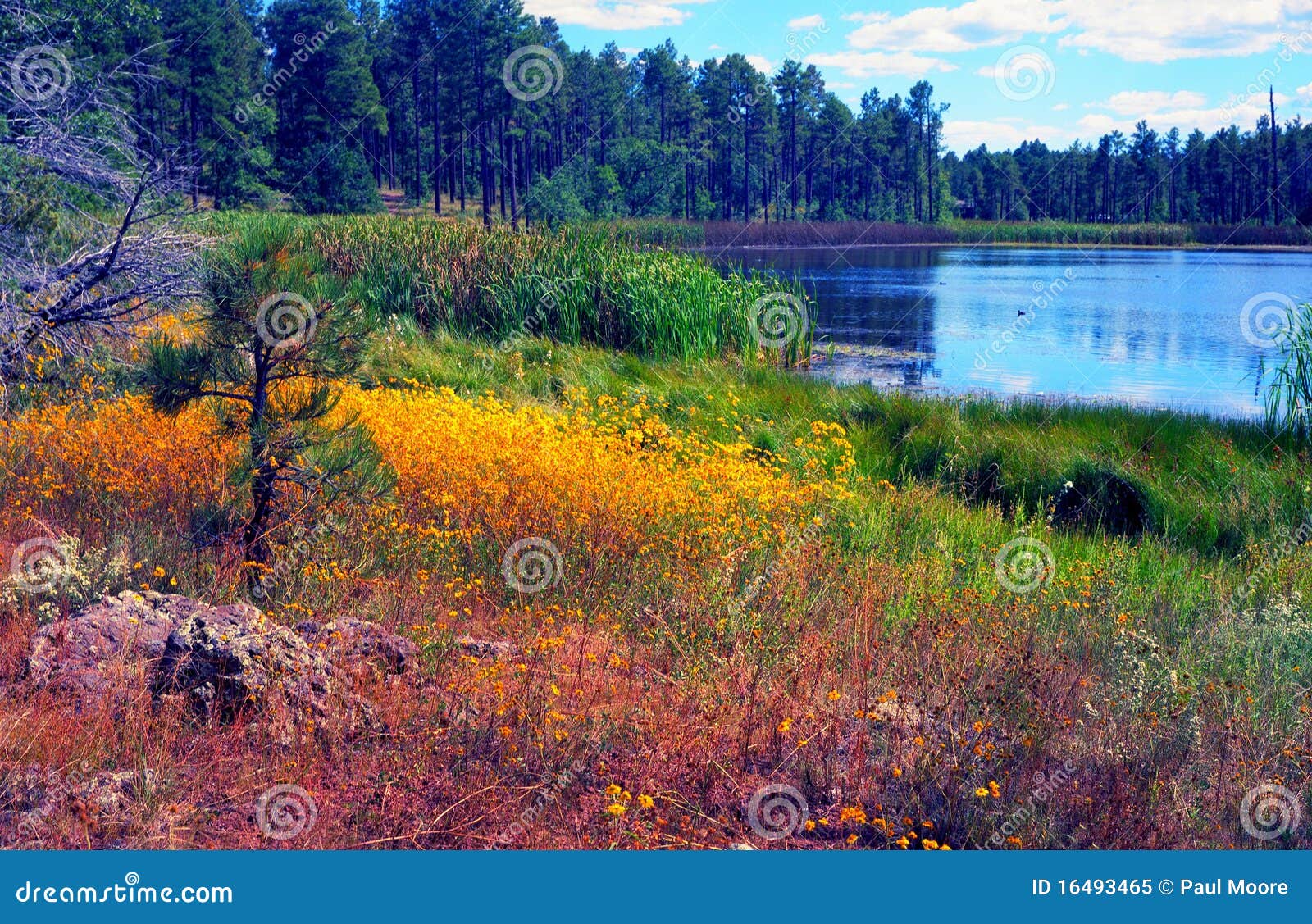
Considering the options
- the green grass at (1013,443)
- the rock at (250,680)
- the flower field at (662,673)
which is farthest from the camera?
the green grass at (1013,443)

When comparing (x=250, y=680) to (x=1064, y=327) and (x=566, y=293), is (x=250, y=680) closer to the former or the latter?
(x=566, y=293)

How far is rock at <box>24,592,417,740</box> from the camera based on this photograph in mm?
4199

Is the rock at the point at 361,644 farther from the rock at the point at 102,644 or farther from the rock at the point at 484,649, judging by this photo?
the rock at the point at 102,644

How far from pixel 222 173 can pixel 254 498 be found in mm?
54483

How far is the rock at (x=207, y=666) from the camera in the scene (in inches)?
165

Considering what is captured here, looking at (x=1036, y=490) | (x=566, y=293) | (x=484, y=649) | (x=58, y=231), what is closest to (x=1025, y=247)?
(x=566, y=293)

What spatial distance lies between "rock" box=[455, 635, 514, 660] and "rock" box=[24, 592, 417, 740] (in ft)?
1.45

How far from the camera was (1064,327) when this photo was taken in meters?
26.5

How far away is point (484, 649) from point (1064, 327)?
24.5 m

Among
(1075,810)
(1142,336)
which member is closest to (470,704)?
(1075,810)

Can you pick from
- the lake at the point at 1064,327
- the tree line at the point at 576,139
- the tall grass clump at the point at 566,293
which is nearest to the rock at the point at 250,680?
the tall grass clump at the point at 566,293

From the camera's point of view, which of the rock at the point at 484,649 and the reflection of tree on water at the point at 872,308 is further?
the reflection of tree on water at the point at 872,308

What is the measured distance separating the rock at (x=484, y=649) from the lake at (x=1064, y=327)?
40.9 feet

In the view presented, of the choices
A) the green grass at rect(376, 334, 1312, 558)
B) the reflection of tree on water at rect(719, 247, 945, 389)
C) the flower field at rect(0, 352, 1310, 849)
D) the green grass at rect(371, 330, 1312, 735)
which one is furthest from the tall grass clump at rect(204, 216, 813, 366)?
the flower field at rect(0, 352, 1310, 849)
